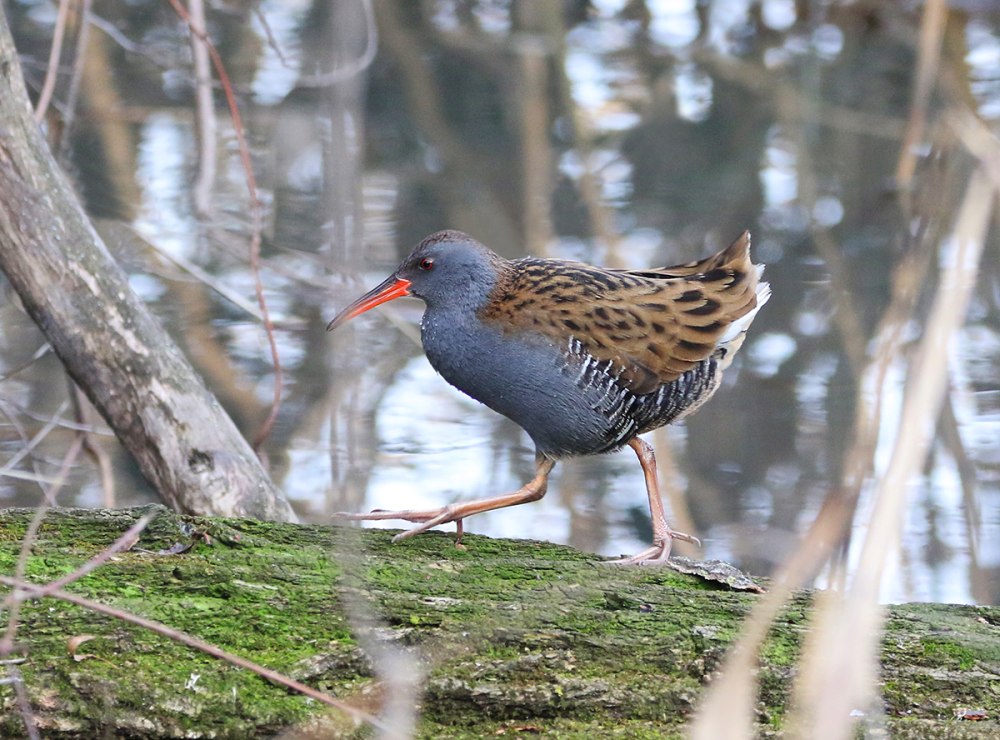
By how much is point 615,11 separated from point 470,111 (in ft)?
5.54

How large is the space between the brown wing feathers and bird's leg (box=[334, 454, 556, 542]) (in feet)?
1.04

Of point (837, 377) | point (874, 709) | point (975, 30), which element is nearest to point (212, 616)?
A: point (874, 709)

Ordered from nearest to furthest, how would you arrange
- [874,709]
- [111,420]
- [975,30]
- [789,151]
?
[874,709] < [111,420] < [789,151] < [975,30]

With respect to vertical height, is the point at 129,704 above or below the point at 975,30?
below

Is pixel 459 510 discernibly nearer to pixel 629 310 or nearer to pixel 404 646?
pixel 629 310

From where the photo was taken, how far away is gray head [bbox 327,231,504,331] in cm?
314

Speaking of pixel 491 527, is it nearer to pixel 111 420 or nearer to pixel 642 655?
pixel 111 420

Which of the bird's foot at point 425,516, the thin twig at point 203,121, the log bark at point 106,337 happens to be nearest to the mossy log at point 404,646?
the bird's foot at point 425,516

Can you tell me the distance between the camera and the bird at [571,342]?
Result: 9.80ft

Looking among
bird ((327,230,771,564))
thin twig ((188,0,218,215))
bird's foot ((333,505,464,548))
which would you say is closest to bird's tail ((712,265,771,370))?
bird ((327,230,771,564))

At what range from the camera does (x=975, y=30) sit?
844 centimetres

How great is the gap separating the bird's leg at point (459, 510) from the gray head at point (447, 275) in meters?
0.44

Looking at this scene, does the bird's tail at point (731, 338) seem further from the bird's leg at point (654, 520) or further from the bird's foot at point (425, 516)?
the bird's foot at point (425, 516)

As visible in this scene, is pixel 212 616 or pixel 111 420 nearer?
pixel 212 616
